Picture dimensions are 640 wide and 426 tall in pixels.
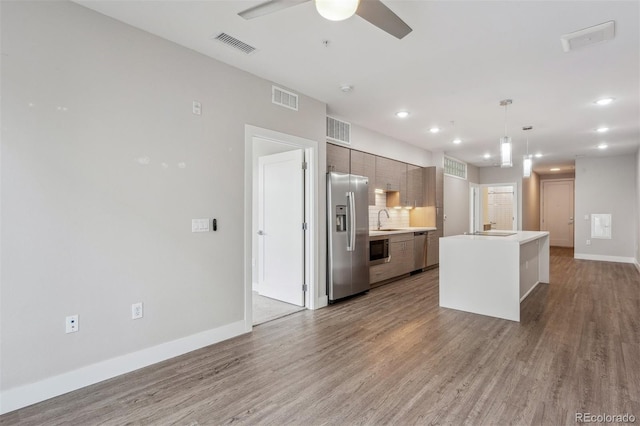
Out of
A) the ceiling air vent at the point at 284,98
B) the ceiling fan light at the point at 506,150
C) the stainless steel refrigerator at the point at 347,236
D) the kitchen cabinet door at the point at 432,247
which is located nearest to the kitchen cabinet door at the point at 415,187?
the kitchen cabinet door at the point at 432,247

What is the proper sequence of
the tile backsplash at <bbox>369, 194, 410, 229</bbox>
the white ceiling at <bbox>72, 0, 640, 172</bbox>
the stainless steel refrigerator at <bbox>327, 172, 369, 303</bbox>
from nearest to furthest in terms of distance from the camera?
the white ceiling at <bbox>72, 0, 640, 172</bbox> < the stainless steel refrigerator at <bbox>327, 172, 369, 303</bbox> < the tile backsplash at <bbox>369, 194, 410, 229</bbox>

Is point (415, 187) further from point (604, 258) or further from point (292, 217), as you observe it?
point (604, 258)

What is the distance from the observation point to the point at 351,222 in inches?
187

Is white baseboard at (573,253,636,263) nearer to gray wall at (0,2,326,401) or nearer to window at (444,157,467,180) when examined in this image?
window at (444,157,467,180)

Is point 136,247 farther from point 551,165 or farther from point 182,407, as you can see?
point 551,165

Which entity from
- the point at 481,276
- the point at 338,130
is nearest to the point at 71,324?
the point at 338,130

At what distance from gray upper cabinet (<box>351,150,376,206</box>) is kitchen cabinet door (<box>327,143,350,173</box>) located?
17cm

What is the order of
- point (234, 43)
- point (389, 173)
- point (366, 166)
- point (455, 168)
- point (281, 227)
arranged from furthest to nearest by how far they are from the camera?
point (455, 168) → point (389, 173) → point (366, 166) → point (281, 227) → point (234, 43)

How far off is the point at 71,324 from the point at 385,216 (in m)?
5.54

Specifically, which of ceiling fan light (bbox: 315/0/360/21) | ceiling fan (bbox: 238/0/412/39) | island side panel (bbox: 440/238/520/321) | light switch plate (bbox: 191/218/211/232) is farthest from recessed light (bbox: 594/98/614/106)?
light switch plate (bbox: 191/218/211/232)

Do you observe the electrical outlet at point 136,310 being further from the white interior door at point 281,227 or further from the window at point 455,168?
the window at point 455,168

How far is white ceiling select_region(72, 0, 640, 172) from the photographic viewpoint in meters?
2.47

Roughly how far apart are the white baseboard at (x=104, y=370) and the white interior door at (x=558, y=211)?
12724 millimetres

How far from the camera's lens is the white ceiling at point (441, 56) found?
247 cm
